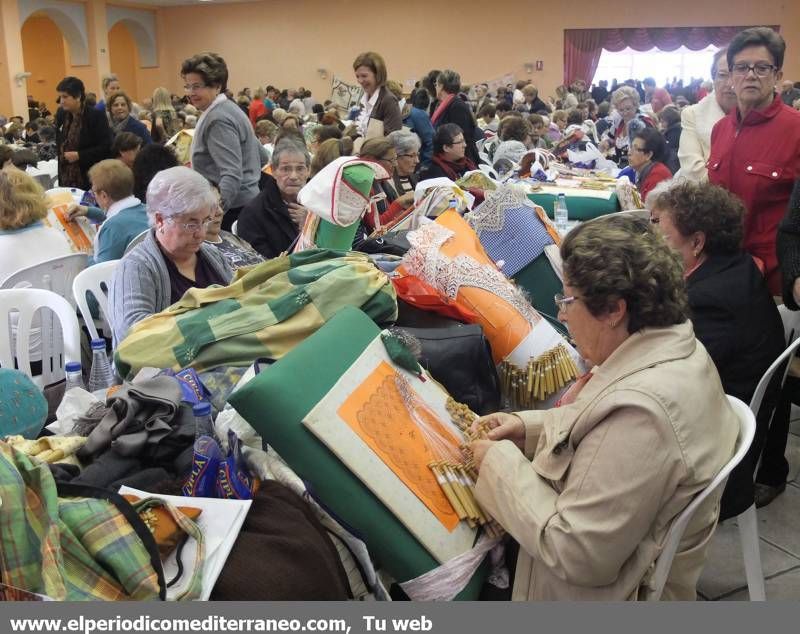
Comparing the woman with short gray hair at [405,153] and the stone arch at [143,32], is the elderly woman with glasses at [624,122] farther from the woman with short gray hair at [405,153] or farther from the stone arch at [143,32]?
the stone arch at [143,32]

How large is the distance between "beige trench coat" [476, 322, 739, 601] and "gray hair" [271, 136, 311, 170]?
2077 mm

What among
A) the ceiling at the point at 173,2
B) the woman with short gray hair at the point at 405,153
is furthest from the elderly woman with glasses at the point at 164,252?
the ceiling at the point at 173,2

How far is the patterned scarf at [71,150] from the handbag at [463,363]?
14.6 feet

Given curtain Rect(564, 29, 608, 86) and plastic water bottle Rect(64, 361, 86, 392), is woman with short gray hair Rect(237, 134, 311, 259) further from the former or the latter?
curtain Rect(564, 29, 608, 86)

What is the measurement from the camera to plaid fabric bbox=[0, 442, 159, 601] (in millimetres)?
1148

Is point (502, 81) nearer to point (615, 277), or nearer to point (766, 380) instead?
point (766, 380)

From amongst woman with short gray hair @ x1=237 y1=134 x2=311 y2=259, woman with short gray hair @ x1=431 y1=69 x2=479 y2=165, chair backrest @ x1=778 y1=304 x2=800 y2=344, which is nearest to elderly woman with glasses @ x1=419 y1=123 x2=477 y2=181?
woman with short gray hair @ x1=431 y1=69 x2=479 y2=165

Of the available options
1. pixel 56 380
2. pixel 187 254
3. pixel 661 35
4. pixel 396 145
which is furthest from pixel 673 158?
pixel 661 35

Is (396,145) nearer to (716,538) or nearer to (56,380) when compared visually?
(56,380)

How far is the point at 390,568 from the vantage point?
1.46 meters

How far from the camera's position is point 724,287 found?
7.28ft

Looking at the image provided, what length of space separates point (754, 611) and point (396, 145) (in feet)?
11.4

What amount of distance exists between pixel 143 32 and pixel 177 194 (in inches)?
820

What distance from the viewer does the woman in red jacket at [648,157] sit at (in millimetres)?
4488
